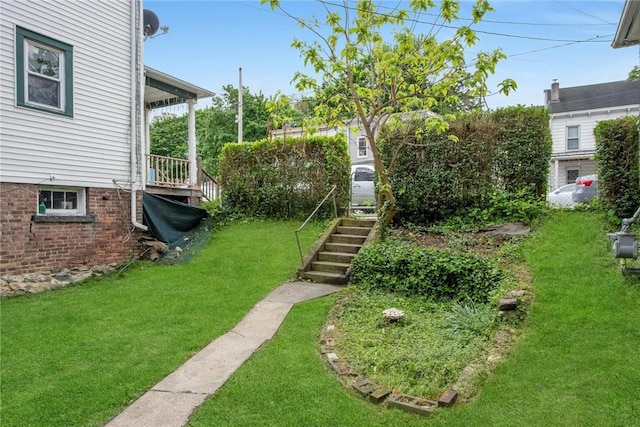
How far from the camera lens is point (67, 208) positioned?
8.73m

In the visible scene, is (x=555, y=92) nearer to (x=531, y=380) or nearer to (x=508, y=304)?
(x=508, y=304)

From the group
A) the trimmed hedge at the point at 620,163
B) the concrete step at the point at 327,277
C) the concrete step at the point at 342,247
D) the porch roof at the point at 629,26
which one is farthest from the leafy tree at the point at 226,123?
the porch roof at the point at 629,26

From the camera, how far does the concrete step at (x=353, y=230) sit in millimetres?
9523

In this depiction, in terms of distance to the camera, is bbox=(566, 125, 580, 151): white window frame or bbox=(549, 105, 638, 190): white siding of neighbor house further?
bbox=(566, 125, 580, 151): white window frame

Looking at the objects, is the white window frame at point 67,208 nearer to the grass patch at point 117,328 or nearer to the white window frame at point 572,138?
the grass patch at point 117,328

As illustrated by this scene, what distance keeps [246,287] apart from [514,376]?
184 inches

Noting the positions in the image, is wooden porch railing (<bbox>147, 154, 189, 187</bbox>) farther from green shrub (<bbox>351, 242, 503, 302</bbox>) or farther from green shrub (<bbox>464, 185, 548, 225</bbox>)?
green shrub (<bbox>464, 185, 548, 225</bbox>)

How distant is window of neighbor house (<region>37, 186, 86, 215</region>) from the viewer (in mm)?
8242

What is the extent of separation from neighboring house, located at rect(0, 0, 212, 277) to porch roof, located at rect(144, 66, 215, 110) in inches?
60.0

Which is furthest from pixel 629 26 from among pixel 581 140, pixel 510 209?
pixel 581 140

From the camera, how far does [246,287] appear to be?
7406mm

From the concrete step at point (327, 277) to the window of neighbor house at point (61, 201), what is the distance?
195 inches

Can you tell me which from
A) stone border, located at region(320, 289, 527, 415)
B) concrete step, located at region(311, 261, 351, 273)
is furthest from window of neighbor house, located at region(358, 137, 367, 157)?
stone border, located at region(320, 289, 527, 415)

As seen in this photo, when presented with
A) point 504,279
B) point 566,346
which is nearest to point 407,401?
point 566,346
